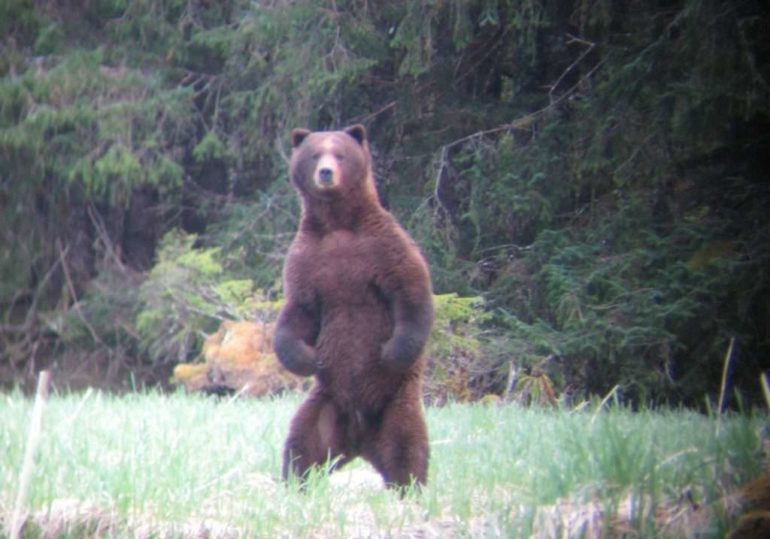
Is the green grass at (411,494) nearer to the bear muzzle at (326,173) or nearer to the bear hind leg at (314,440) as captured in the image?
the bear hind leg at (314,440)

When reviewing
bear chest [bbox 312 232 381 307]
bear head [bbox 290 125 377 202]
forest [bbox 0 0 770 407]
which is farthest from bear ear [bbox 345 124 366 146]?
Answer: forest [bbox 0 0 770 407]

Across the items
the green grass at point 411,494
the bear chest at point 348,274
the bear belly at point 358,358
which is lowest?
the green grass at point 411,494

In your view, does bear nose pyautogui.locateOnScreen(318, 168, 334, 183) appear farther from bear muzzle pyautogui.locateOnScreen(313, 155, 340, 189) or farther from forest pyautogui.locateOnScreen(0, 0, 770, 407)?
forest pyautogui.locateOnScreen(0, 0, 770, 407)

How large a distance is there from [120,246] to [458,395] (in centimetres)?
783

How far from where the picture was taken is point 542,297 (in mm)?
12898

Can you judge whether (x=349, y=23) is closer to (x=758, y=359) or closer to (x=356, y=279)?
(x=758, y=359)

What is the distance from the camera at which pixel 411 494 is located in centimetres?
444

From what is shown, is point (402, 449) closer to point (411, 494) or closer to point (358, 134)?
point (411, 494)

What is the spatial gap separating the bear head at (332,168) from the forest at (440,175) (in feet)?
18.3

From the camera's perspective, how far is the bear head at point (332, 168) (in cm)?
492

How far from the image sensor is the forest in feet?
37.3

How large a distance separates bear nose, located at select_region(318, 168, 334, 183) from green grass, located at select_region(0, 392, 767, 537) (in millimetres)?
1297

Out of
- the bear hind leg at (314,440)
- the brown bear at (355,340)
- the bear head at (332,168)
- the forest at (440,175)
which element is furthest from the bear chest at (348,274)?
the forest at (440,175)

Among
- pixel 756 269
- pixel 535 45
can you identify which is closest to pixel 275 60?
pixel 535 45
